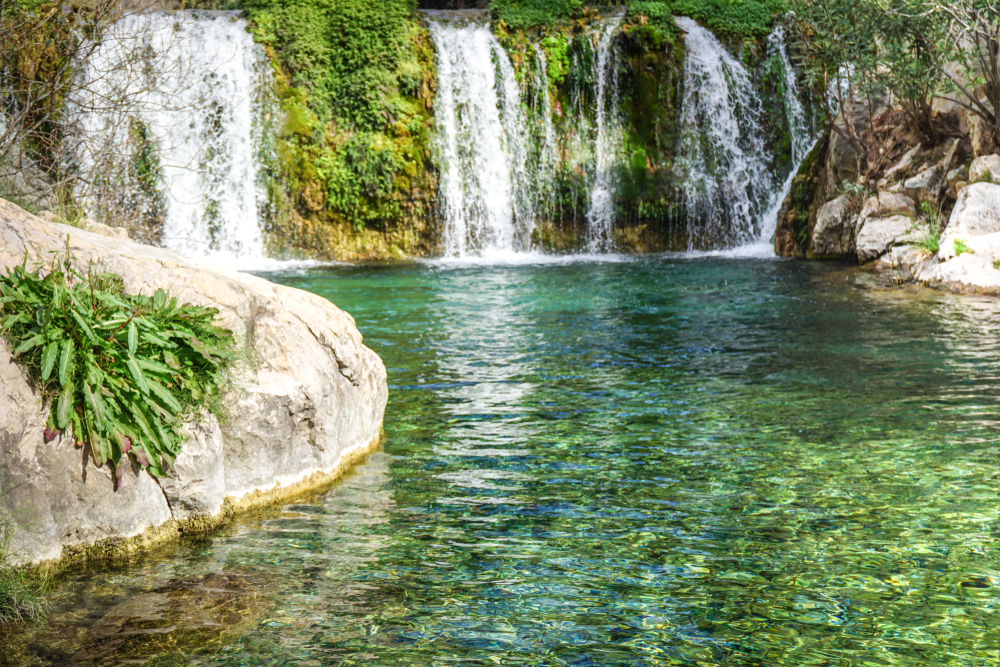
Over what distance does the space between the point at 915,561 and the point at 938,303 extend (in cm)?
968

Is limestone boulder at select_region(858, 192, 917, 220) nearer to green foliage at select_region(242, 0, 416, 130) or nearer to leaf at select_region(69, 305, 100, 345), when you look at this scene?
green foliage at select_region(242, 0, 416, 130)

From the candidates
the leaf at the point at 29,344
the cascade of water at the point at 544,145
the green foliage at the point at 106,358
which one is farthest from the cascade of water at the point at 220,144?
the leaf at the point at 29,344

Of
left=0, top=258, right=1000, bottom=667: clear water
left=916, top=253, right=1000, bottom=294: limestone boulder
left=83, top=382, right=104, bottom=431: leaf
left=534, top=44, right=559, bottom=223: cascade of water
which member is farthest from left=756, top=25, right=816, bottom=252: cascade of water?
left=83, top=382, right=104, bottom=431: leaf

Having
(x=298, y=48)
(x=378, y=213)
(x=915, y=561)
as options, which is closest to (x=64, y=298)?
(x=915, y=561)

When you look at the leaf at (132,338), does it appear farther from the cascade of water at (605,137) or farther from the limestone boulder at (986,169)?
the cascade of water at (605,137)

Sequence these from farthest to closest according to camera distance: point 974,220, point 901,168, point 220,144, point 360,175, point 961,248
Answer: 1. point 360,175
2. point 220,144
3. point 901,168
4. point 974,220
5. point 961,248

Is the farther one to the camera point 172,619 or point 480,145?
point 480,145

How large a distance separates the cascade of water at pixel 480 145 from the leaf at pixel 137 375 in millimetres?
18555

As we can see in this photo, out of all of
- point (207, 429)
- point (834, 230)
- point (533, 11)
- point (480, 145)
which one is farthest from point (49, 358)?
point (533, 11)

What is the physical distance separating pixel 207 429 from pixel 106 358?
2.23 feet

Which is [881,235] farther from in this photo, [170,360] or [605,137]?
[170,360]

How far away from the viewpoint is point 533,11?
24422 millimetres

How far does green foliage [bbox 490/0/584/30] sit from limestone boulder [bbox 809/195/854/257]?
9197mm

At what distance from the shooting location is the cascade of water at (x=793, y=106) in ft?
79.9
